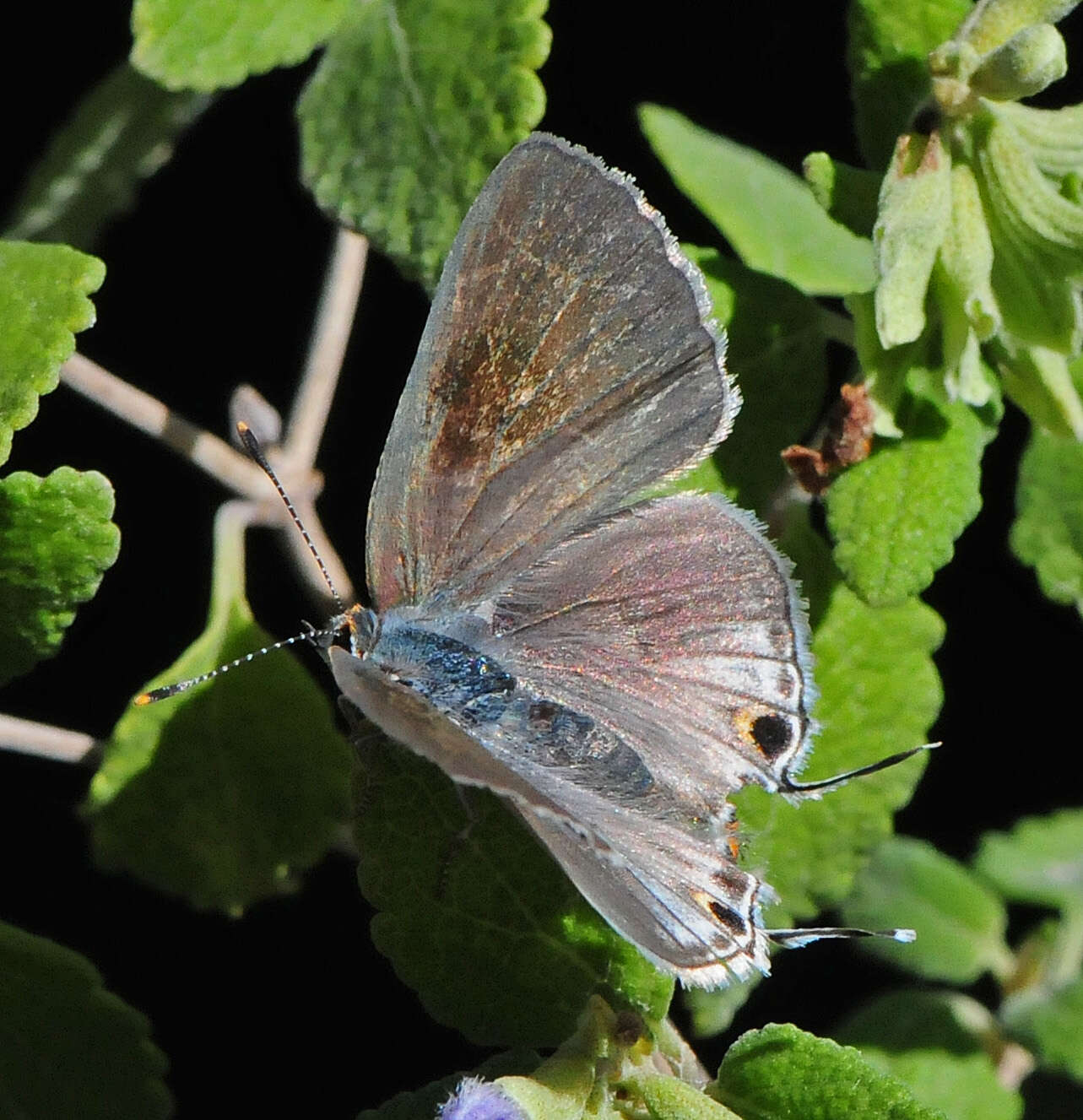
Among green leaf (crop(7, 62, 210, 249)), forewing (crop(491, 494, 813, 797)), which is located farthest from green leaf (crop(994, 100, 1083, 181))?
green leaf (crop(7, 62, 210, 249))

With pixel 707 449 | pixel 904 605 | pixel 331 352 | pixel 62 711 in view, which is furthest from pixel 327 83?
pixel 62 711

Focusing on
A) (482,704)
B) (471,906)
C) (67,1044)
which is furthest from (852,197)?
(67,1044)

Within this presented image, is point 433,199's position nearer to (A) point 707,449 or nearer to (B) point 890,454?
(A) point 707,449

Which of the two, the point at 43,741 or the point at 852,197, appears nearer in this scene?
the point at 852,197

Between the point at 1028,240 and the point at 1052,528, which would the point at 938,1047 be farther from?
the point at 1028,240

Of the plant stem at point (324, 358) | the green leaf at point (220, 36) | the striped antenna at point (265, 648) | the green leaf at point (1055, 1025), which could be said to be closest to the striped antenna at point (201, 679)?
the striped antenna at point (265, 648)

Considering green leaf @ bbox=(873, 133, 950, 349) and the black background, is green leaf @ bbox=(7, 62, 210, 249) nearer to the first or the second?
the black background

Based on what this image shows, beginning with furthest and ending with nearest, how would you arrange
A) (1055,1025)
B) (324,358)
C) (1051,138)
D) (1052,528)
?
(1055,1025)
(324,358)
(1052,528)
(1051,138)

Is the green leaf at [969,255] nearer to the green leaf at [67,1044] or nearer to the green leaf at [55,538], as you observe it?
the green leaf at [55,538]

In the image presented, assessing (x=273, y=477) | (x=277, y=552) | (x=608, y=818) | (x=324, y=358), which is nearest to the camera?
(x=608, y=818)
